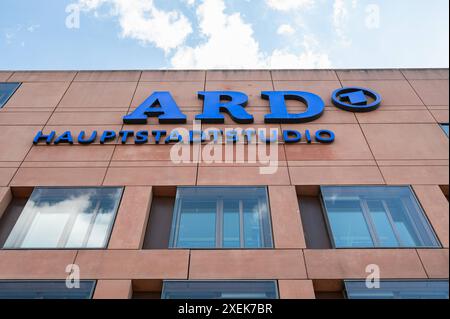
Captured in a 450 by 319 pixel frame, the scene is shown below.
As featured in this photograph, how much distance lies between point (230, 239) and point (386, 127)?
27.1 feet

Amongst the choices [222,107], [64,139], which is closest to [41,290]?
[64,139]

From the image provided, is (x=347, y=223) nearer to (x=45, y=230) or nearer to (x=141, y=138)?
(x=141, y=138)

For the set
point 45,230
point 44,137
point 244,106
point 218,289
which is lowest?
point 218,289

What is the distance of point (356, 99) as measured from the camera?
15.8m

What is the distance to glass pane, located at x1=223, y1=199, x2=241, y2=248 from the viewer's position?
10.9m

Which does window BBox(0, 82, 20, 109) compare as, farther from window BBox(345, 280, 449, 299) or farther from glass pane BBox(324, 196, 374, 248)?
window BBox(345, 280, 449, 299)

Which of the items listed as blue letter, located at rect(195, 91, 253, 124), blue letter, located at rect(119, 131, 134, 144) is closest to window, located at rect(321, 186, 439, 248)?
blue letter, located at rect(195, 91, 253, 124)

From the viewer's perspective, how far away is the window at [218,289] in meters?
9.36

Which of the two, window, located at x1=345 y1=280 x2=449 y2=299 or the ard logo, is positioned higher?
the ard logo

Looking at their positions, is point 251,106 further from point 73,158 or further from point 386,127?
point 73,158

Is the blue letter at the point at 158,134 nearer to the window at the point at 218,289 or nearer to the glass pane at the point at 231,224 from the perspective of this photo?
the glass pane at the point at 231,224

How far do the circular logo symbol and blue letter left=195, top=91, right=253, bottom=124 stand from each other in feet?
13.5

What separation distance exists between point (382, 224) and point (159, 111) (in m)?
9.81
